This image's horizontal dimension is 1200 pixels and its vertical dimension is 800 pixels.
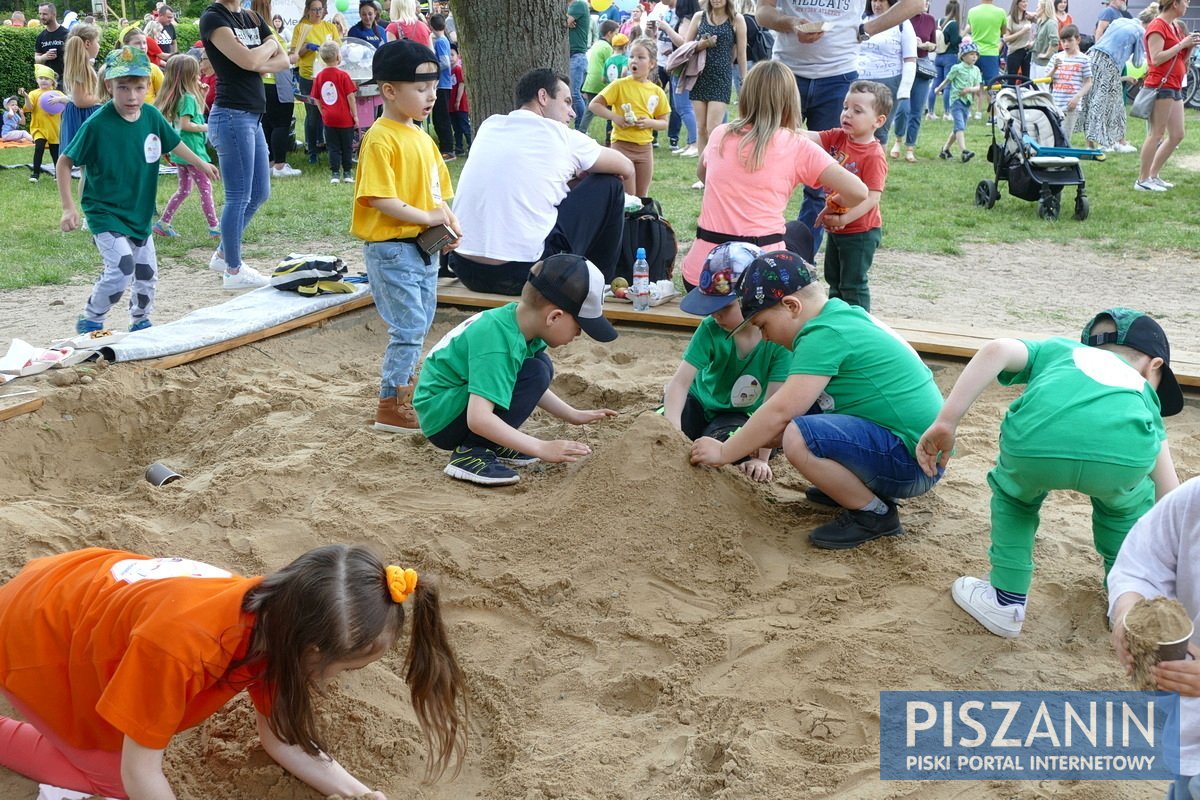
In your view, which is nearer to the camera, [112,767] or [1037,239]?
[112,767]

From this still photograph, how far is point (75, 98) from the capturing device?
Answer: 22.0ft

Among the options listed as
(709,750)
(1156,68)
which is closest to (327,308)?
(709,750)

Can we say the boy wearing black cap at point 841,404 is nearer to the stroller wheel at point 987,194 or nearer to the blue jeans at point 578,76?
the stroller wheel at point 987,194

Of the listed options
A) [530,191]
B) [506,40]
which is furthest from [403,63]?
[506,40]

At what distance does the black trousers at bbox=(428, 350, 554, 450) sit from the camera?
3951 mm

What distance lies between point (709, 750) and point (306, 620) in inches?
41.1

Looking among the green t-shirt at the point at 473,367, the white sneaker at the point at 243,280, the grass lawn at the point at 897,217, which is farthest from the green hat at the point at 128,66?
the green t-shirt at the point at 473,367

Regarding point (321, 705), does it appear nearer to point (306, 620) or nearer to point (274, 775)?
point (274, 775)

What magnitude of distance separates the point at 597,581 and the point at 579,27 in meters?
11.8

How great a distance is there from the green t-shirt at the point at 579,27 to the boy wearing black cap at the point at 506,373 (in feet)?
34.8

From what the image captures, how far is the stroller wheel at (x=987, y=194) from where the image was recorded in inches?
362

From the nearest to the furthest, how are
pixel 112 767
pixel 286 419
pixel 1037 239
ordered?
pixel 112 767
pixel 286 419
pixel 1037 239

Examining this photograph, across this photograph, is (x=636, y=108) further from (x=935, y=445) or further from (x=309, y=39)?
(x=935, y=445)

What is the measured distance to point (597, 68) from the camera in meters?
13.3
